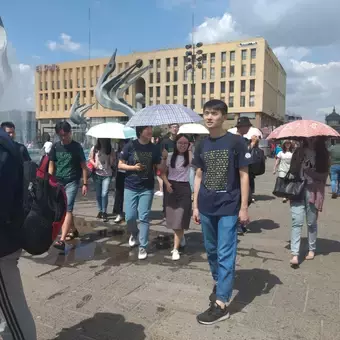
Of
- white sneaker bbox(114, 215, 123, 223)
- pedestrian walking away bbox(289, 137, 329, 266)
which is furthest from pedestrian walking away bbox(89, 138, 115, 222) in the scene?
pedestrian walking away bbox(289, 137, 329, 266)

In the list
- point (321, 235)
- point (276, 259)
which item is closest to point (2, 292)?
point (276, 259)

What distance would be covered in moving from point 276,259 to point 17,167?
3.71m

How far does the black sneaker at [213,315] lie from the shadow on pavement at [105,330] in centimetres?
50

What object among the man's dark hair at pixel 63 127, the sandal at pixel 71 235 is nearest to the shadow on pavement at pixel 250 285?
the sandal at pixel 71 235

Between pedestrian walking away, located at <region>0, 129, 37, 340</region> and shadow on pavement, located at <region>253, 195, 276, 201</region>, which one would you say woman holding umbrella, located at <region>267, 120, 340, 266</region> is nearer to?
pedestrian walking away, located at <region>0, 129, 37, 340</region>

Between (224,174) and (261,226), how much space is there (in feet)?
12.3

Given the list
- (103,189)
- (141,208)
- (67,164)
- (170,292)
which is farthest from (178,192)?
(103,189)

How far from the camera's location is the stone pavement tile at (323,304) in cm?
314

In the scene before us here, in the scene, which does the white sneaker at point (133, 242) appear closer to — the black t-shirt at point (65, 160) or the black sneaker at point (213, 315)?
the black t-shirt at point (65, 160)

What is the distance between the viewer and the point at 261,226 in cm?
658

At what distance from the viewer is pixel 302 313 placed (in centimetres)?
317

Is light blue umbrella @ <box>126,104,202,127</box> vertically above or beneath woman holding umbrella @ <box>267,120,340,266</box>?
above

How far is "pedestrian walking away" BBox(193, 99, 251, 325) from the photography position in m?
3.08

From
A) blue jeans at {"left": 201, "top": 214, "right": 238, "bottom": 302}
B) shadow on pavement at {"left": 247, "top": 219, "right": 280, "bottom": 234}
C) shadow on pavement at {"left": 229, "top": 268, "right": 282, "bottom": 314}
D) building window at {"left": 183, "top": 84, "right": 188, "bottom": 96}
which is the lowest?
shadow on pavement at {"left": 247, "top": 219, "right": 280, "bottom": 234}
